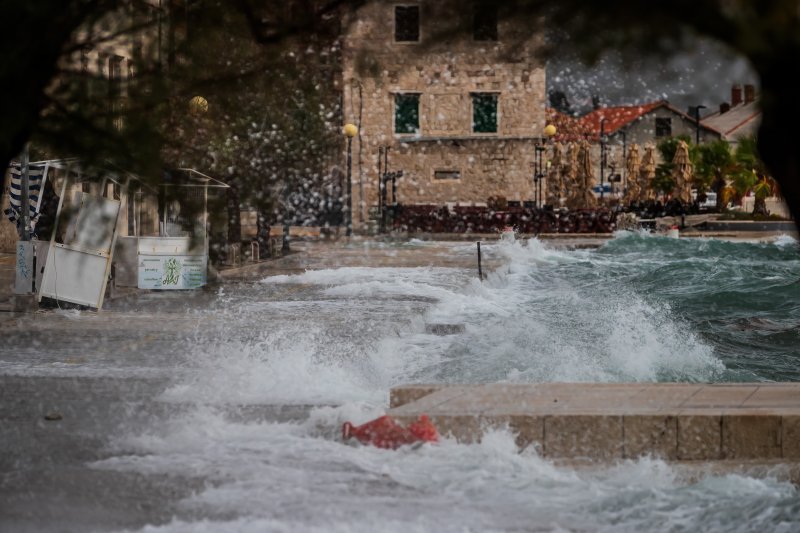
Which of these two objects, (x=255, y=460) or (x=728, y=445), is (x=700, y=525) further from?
(x=255, y=460)

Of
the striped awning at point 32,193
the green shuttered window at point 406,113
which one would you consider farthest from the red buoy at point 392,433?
the green shuttered window at point 406,113

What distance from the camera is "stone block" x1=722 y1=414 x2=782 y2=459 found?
7711 mm

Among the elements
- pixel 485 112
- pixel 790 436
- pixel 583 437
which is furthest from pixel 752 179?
pixel 583 437

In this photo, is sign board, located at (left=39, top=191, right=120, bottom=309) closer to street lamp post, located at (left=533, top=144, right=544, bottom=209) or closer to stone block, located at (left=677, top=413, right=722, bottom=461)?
stone block, located at (left=677, top=413, right=722, bottom=461)

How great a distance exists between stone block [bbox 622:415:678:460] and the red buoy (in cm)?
125

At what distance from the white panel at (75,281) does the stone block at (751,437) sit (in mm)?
11094

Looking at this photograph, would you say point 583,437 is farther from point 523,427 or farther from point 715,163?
point 715,163

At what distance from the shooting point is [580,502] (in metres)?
7.11

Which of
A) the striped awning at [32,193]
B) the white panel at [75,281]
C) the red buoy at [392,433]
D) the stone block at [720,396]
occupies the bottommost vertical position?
the red buoy at [392,433]

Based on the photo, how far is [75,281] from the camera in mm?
16969

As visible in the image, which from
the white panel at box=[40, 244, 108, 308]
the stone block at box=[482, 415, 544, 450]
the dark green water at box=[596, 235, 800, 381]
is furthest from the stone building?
the stone block at box=[482, 415, 544, 450]

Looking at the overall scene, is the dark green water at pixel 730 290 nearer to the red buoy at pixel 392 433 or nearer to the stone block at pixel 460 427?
the stone block at pixel 460 427

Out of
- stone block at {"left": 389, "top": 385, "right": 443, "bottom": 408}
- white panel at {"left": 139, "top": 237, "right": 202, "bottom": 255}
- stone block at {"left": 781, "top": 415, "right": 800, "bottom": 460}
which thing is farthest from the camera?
white panel at {"left": 139, "top": 237, "right": 202, "bottom": 255}

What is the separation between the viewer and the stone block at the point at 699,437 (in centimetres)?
775
